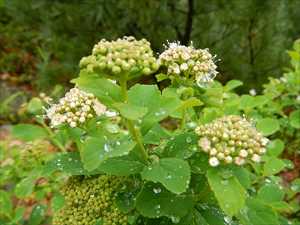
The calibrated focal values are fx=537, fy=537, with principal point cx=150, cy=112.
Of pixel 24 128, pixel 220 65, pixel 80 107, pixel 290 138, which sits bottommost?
pixel 220 65

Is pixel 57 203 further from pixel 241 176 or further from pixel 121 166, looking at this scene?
pixel 241 176

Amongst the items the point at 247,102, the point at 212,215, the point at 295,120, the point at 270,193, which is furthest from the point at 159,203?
the point at 295,120

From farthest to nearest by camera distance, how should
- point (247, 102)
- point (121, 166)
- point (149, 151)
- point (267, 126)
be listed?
point (247, 102)
point (267, 126)
point (149, 151)
point (121, 166)

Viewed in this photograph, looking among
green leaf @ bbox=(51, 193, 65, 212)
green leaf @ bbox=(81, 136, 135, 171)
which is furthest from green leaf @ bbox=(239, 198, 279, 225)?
green leaf @ bbox=(51, 193, 65, 212)

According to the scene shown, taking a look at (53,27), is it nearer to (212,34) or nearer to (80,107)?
(212,34)

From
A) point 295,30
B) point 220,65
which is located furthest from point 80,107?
point 295,30

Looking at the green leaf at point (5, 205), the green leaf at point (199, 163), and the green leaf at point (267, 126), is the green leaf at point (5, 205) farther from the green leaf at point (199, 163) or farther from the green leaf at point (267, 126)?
the green leaf at point (199, 163)
